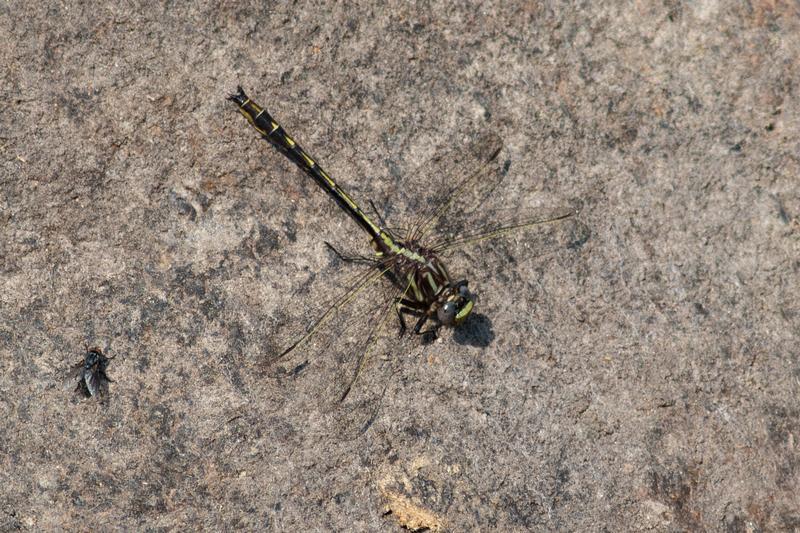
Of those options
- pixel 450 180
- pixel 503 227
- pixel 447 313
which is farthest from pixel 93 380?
pixel 503 227

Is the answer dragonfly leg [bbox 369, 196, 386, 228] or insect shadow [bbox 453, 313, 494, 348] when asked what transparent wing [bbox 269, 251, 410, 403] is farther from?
insect shadow [bbox 453, 313, 494, 348]

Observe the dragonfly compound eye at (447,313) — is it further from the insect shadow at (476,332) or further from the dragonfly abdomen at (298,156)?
the dragonfly abdomen at (298,156)

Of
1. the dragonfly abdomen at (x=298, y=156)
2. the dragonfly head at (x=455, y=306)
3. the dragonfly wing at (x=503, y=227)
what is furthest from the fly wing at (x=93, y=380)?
the dragonfly wing at (x=503, y=227)

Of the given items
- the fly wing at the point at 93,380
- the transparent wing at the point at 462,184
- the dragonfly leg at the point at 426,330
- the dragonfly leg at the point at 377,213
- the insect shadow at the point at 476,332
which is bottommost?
the insect shadow at the point at 476,332

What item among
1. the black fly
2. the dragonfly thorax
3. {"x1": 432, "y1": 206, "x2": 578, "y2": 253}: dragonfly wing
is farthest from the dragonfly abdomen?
the black fly

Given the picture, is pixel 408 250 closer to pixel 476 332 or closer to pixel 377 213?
pixel 377 213

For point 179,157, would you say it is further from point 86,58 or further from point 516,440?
point 516,440
